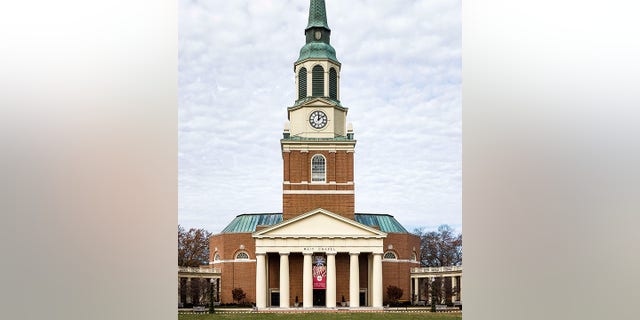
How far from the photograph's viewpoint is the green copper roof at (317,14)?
42906mm

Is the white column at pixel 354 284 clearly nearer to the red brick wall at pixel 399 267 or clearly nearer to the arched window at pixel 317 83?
the red brick wall at pixel 399 267

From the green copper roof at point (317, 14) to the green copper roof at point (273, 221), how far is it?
1435cm

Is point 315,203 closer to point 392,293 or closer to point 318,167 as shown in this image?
point 318,167

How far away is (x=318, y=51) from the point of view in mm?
42750

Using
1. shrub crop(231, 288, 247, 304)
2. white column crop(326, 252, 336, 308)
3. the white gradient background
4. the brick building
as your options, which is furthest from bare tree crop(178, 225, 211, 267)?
the white gradient background

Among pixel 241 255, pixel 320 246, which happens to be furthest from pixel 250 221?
pixel 320 246

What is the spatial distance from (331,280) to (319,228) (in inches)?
129
